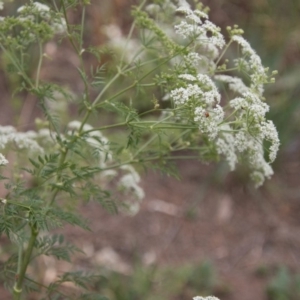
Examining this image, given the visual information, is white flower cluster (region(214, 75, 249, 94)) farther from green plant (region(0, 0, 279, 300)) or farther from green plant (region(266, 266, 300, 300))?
green plant (region(266, 266, 300, 300))

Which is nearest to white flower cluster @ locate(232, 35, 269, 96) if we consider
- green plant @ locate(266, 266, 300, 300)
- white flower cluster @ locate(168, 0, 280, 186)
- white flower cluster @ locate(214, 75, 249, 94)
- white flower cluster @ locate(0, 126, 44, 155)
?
white flower cluster @ locate(168, 0, 280, 186)

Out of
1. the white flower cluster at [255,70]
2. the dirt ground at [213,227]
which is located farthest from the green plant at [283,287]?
the white flower cluster at [255,70]

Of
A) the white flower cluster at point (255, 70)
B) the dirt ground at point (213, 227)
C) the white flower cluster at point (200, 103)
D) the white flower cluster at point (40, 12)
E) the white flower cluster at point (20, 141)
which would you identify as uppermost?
the white flower cluster at point (255, 70)

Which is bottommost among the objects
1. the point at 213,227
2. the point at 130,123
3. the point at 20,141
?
the point at 213,227

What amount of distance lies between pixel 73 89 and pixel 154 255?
1.94 m

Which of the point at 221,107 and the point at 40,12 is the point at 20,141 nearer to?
the point at 40,12

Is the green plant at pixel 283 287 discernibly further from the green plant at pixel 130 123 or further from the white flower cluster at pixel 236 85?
the white flower cluster at pixel 236 85

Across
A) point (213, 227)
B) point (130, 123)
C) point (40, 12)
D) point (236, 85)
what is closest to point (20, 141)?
point (40, 12)

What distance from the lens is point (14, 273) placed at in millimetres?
2455

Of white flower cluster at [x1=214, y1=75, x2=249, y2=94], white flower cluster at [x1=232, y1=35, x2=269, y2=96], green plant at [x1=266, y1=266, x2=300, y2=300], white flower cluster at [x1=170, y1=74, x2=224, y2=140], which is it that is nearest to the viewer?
white flower cluster at [x1=170, y1=74, x2=224, y2=140]

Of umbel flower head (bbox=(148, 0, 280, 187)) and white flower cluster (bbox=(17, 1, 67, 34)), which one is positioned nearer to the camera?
umbel flower head (bbox=(148, 0, 280, 187))

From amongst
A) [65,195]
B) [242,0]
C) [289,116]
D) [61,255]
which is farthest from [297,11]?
[61,255]

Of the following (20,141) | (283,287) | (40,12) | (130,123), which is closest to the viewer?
(130,123)

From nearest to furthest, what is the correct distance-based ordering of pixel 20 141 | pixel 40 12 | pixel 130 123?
pixel 130 123, pixel 40 12, pixel 20 141
